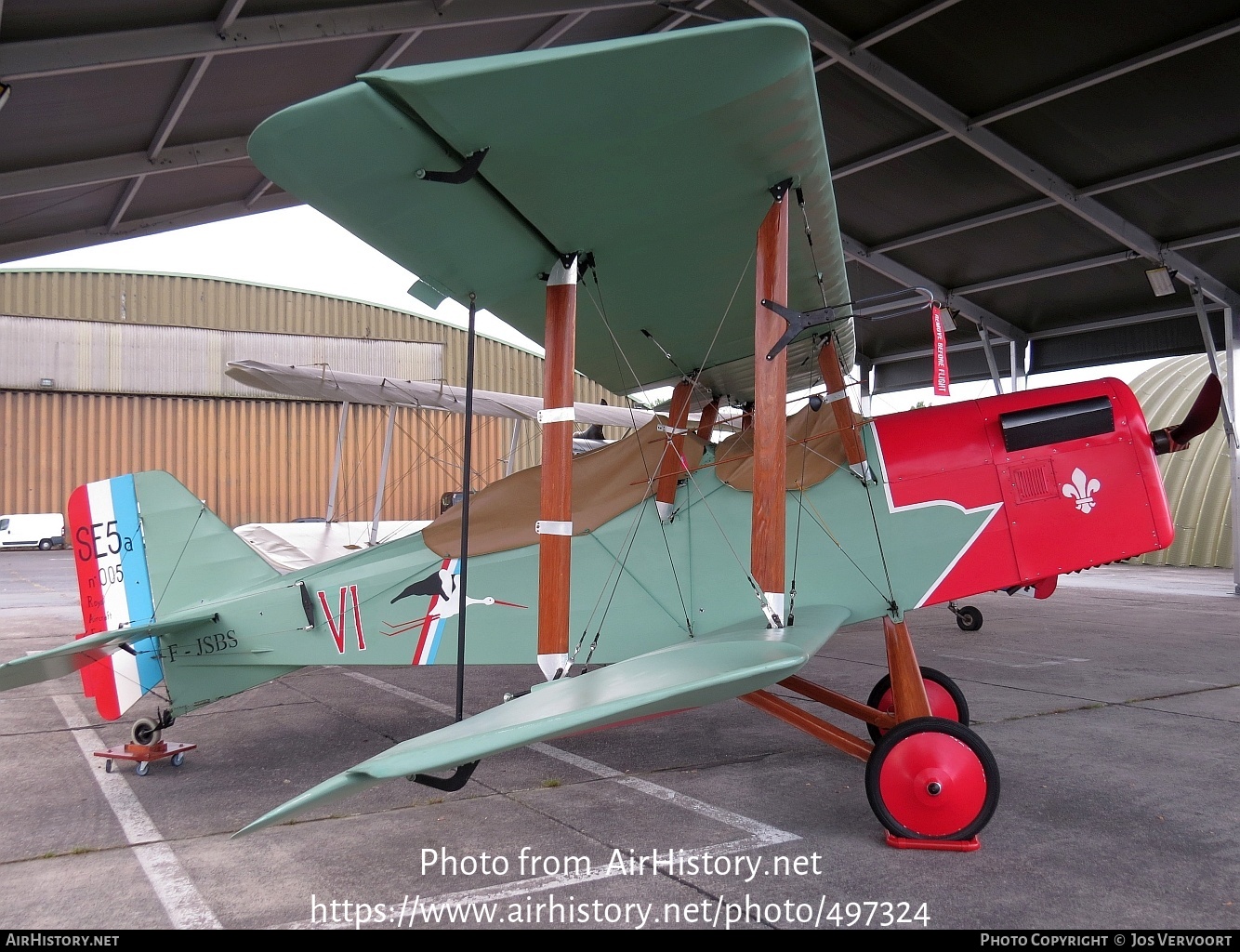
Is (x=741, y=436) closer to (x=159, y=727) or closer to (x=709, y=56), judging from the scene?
(x=709, y=56)

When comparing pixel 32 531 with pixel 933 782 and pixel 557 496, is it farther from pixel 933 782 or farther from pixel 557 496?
pixel 933 782

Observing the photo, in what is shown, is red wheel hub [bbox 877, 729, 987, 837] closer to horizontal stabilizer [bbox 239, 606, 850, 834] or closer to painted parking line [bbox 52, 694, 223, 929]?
horizontal stabilizer [bbox 239, 606, 850, 834]

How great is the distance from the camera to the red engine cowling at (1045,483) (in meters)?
3.89

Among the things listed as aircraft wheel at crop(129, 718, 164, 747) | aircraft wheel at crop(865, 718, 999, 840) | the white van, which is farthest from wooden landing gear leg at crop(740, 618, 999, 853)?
the white van

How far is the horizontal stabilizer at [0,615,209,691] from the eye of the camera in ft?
11.5

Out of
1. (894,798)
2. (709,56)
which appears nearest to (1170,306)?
(894,798)

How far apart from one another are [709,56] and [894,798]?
2.66 metres

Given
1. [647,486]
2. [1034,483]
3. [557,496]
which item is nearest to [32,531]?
[647,486]

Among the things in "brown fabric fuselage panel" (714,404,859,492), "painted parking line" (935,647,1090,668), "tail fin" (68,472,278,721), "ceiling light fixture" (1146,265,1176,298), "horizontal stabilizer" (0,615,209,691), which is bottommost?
"painted parking line" (935,647,1090,668)

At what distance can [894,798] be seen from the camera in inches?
127

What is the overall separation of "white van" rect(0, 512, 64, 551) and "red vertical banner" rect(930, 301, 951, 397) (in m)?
33.3

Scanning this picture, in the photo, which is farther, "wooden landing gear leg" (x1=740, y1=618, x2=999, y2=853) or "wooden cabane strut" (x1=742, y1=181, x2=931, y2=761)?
"wooden landing gear leg" (x1=740, y1=618, x2=999, y2=853)

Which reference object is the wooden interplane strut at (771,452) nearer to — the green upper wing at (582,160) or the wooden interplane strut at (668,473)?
the green upper wing at (582,160)

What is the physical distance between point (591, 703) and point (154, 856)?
218 centimetres
